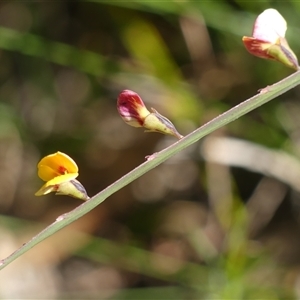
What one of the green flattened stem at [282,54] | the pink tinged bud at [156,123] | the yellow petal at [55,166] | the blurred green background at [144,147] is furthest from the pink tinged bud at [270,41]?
the blurred green background at [144,147]

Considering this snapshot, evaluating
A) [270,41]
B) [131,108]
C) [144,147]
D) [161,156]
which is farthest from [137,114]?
[144,147]

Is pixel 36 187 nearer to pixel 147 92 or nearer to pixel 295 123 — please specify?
pixel 147 92

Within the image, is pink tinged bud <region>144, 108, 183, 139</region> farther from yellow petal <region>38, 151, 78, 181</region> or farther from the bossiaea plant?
yellow petal <region>38, 151, 78, 181</region>

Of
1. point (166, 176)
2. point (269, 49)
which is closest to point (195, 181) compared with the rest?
point (166, 176)

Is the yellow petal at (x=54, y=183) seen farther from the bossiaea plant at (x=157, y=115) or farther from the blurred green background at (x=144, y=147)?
the blurred green background at (x=144, y=147)

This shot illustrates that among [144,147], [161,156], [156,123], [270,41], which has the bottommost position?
[161,156]

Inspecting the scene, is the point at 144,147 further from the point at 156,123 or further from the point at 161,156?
the point at 161,156
